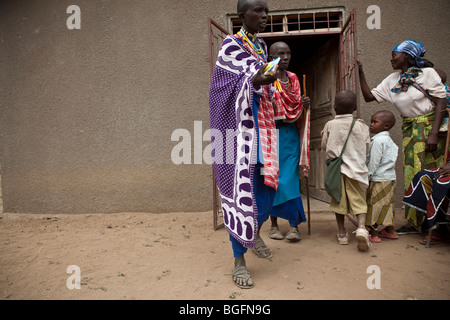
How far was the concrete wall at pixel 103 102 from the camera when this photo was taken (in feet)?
14.5

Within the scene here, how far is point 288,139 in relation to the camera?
312 centimetres

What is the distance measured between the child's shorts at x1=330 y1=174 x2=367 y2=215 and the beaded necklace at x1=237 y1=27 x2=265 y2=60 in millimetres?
1485

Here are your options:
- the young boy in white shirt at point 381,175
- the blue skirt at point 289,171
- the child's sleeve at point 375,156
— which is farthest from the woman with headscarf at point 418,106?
the blue skirt at point 289,171

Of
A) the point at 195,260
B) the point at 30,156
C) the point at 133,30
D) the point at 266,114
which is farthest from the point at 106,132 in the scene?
the point at 266,114

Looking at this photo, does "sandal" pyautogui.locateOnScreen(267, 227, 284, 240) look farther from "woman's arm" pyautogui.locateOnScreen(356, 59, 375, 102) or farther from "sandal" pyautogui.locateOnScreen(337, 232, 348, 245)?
"woman's arm" pyautogui.locateOnScreen(356, 59, 375, 102)

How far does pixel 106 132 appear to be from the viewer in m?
4.51

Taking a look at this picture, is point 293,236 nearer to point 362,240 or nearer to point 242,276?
point 362,240

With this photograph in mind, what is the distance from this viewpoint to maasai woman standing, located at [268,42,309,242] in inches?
118

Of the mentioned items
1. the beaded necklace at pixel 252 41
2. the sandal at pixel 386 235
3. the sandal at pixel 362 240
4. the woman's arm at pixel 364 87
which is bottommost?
the sandal at pixel 386 235

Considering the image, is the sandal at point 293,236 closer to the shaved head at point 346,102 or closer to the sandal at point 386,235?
the sandal at point 386,235

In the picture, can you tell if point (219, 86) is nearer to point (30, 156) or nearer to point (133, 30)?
point (133, 30)

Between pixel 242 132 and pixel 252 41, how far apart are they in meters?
0.77

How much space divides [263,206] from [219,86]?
1.00 metres

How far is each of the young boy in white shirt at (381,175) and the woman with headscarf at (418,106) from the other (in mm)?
256
